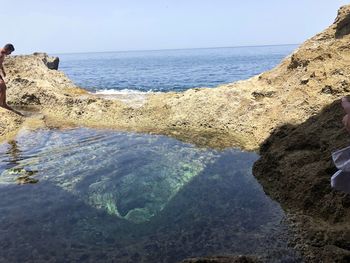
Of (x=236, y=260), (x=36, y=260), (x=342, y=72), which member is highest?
(x=342, y=72)

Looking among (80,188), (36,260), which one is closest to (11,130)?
(80,188)

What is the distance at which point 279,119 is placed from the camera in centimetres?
1075

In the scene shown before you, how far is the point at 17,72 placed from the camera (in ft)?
60.5

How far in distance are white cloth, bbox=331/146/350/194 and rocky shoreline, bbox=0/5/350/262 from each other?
140cm

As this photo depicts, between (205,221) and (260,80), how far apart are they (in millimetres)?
8038

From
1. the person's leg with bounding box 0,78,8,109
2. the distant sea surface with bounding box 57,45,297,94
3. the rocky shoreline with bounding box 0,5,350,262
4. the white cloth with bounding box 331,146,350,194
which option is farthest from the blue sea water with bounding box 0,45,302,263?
the distant sea surface with bounding box 57,45,297,94

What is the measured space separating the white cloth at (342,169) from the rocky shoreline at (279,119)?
1.40 m

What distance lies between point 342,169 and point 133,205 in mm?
4407

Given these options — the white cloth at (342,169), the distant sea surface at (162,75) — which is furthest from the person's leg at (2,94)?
the white cloth at (342,169)

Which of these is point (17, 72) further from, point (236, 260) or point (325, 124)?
point (236, 260)

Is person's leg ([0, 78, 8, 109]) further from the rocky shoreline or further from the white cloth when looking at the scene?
the white cloth

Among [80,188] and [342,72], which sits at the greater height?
[342,72]

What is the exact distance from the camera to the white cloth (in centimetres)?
346

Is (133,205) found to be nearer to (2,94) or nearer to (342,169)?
(342,169)
